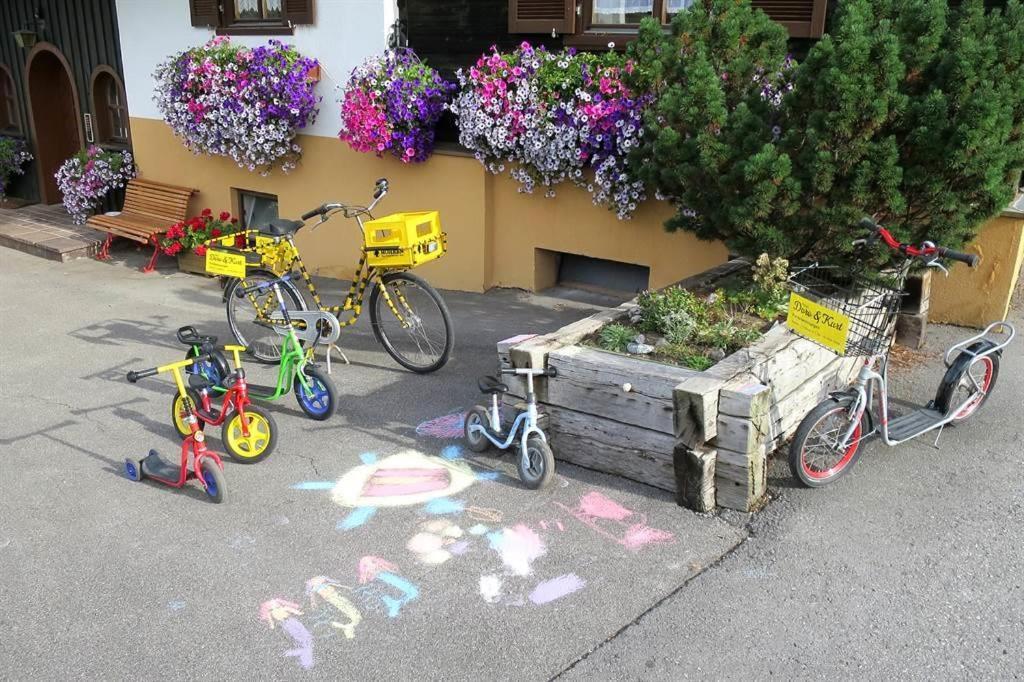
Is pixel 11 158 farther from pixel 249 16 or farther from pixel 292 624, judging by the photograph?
pixel 292 624

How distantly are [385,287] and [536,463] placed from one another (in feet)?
7.49

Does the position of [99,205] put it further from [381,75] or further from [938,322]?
[938,322]

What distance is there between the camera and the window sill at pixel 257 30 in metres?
9.48

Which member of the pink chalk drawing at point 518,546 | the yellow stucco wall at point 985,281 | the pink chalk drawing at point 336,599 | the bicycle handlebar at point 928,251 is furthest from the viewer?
the yellow stucco wall at point 985,281

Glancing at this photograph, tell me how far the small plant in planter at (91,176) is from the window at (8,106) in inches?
106

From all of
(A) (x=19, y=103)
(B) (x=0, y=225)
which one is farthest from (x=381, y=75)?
(A) (x=19, y=103)

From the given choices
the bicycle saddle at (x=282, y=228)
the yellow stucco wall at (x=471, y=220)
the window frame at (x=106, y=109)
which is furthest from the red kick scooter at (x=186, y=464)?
the window frame at (x=106, y=109)

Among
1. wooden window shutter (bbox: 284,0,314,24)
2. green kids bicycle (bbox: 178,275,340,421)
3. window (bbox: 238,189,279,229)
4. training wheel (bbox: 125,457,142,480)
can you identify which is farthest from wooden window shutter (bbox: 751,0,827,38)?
window (bbox: 238,189,279,229)

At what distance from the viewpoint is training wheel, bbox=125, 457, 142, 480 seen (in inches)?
193

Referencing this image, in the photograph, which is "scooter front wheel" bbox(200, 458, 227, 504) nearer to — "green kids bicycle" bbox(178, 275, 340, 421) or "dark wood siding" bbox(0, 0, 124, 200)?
"green kids bicycle" bbox(178, 275, 340, 421)

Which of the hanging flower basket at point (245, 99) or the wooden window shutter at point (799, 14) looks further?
the hanging flower basket at point (245, 99)

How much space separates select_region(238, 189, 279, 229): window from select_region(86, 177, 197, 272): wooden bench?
28.7 inches

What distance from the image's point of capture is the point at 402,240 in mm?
6008

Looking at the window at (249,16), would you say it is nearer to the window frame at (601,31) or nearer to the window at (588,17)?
the window at (588,17)
